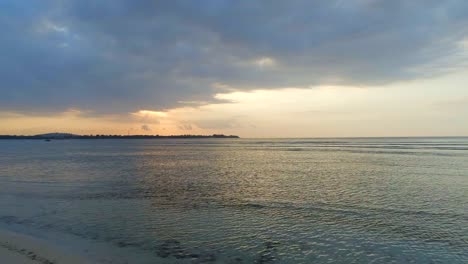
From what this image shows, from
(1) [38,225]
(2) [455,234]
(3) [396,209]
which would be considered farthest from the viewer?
(3) [396,209]

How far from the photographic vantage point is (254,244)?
13656 millimetres

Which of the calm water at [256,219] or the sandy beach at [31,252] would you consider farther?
the calm water at [256,219]

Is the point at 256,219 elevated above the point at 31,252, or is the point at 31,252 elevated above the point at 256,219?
the point at 31,252

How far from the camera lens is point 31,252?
1198cm

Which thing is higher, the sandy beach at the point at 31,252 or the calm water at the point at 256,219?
the sandy beach at the point at 31,252

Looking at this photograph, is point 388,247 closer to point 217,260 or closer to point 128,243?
point 217,260

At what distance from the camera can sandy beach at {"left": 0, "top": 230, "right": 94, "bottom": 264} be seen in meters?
11.1

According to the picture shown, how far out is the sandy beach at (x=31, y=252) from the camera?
11109mm

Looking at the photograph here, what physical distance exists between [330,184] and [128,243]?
20.9m

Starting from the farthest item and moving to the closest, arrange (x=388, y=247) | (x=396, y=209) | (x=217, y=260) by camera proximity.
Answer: (x=396, y=209) < (x=388, y=247) < (x=217, y=260)

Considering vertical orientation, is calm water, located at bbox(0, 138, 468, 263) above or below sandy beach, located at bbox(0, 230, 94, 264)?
below

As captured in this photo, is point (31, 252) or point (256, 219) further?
point (256, 219)

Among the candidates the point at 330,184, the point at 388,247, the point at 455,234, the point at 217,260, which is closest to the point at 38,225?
the point at 217,260

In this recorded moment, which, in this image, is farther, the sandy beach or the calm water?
the calm water
